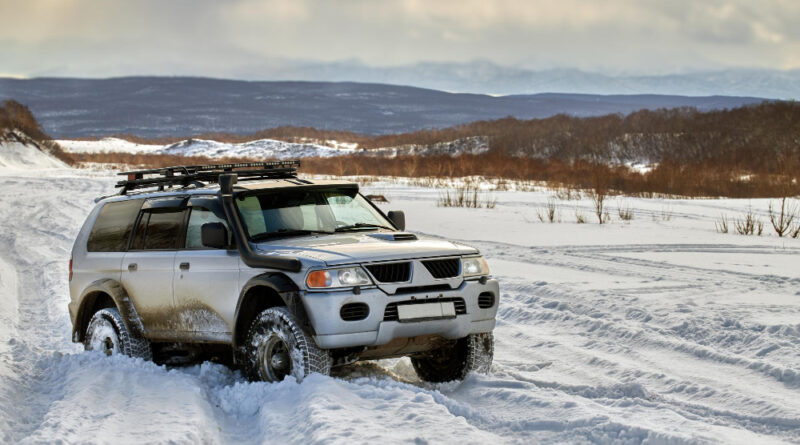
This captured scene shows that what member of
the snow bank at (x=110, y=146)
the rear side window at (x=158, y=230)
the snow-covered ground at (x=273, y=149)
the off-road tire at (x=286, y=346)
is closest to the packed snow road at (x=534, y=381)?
the off-road tire at (x=286, y=346)

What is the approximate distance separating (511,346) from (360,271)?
9.75 feet

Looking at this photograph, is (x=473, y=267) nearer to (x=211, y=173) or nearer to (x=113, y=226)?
(x=211, y=173)

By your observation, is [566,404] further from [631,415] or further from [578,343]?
[578,343]

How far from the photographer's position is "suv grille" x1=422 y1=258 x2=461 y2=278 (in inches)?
281

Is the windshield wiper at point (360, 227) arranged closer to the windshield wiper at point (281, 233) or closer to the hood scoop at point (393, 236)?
the windshield wiper at point (281, 233)

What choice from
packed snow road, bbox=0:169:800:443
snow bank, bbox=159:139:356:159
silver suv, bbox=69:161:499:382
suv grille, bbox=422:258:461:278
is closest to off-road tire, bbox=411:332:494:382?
silver suv, bbox=69:161:499:382

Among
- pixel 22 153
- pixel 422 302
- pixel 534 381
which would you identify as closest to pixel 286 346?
pixel 422 302

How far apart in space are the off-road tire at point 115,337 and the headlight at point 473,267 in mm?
3113

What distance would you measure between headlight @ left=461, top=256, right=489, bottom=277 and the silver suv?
0.01 metres

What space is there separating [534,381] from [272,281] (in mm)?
2235

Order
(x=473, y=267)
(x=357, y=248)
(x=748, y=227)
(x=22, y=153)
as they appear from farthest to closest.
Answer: (x=22, y=153), (x=748, y=227), (x=473, y=267), (x=357, y=248)

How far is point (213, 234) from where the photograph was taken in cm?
743

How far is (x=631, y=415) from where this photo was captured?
639 cm

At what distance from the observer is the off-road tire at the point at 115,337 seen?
856 centimetres
